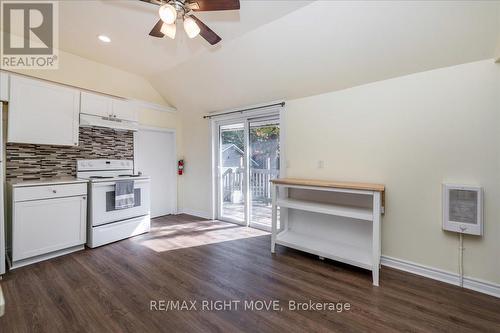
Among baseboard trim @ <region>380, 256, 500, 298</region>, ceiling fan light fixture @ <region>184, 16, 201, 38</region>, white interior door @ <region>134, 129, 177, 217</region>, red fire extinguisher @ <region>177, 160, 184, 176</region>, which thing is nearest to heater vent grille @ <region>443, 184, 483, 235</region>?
baseboard trim @ <region>380, 256, 500, 298</region>

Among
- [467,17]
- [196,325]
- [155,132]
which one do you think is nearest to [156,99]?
[155,132]

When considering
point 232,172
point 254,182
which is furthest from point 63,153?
point 254,182

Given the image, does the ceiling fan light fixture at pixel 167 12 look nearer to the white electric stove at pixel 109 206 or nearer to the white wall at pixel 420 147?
the white wall at pixel 420 147

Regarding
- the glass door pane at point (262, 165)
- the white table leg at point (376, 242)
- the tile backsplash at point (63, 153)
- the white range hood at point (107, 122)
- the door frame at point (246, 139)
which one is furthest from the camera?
the glass door pane at point (262, 165)

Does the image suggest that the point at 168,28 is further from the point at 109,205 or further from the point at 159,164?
the point at 159,164

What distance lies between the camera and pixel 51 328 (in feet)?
5.31

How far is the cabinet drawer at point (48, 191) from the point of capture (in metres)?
2.40

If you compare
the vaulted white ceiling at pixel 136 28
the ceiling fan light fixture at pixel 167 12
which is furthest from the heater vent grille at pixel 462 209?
the ceiling fan light fixture at pixel 167 12

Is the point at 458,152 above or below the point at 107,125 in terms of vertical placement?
below

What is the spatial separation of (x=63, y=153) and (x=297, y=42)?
361 cm

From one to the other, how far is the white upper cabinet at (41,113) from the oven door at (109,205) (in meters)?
0.75

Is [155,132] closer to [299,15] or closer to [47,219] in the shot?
[47,219]

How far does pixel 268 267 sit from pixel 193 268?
0.86 meters
